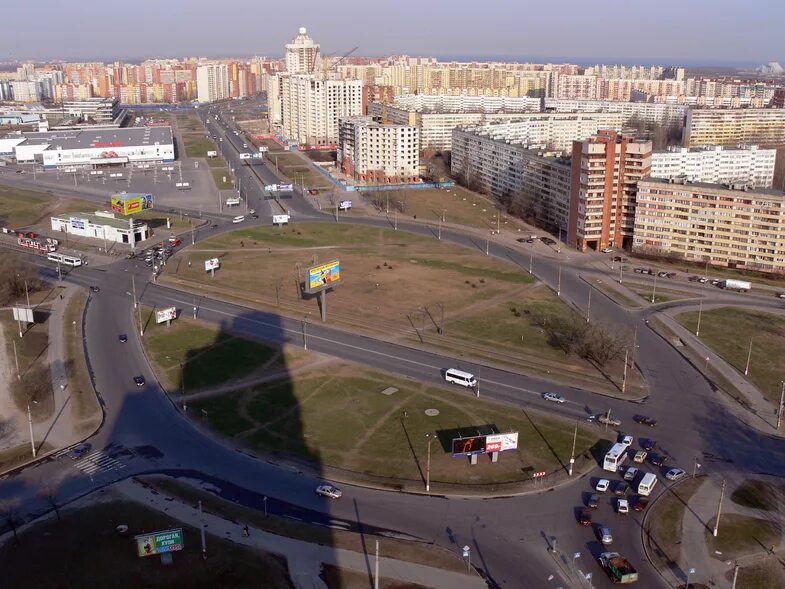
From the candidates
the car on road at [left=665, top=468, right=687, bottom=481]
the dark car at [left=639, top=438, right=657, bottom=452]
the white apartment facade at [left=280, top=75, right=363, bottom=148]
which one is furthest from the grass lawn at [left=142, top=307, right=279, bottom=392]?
the white apartment facade at [left=280, top=75, right=363, bottom=148]

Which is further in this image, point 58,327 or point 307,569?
point 58,327

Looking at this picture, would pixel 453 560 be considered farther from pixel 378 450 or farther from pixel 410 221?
pixel 410 221

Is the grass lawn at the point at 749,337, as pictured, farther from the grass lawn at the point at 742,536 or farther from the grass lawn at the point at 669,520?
the grass lawn at the point at 742,536

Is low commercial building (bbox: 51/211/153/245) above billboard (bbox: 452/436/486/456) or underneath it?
above

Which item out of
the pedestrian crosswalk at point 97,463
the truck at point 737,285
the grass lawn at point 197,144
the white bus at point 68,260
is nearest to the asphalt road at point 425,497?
the pedestrian crosswalk at point 97,463

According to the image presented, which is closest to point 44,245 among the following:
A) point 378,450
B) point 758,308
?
point 378,450

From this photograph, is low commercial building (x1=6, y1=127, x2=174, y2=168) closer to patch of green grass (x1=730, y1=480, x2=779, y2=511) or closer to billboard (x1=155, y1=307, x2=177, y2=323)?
A: billboard (x1=155, y1=307, x2=177, y2=323)
